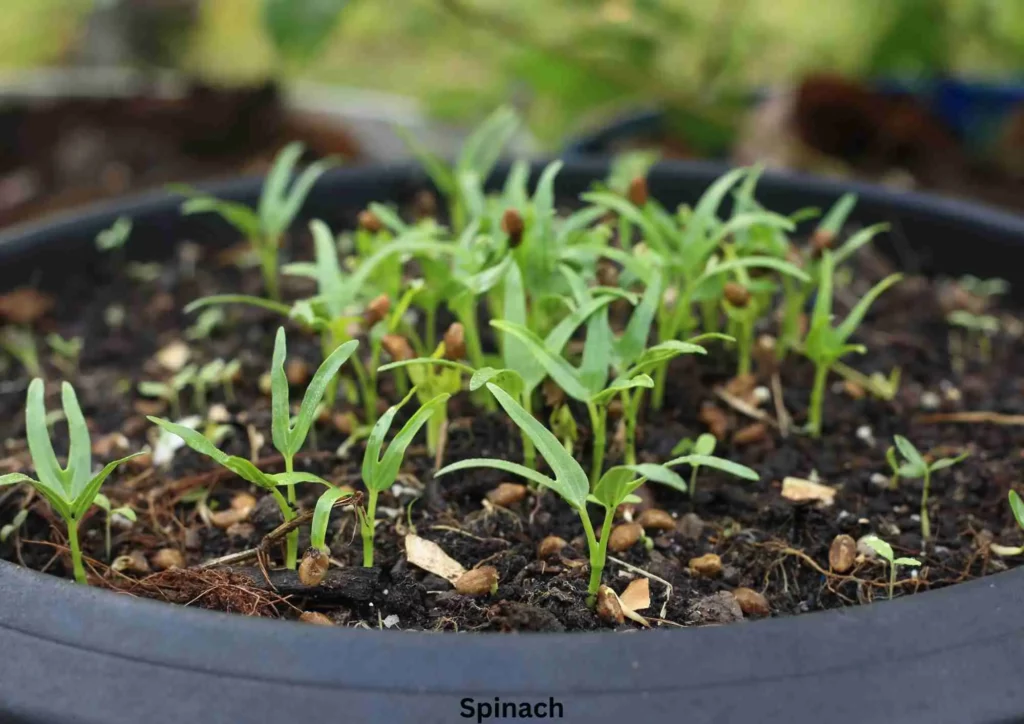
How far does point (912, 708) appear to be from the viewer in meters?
0.50

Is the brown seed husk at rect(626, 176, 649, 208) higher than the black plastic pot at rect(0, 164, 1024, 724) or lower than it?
higher

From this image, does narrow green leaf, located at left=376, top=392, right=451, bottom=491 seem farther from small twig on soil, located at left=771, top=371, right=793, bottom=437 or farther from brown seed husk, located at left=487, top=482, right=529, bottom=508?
small twig on soil, located at left=771, top=371, right=793, bottom=437

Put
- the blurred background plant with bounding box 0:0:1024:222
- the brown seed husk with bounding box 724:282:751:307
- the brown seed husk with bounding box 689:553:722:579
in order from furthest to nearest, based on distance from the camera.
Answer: the blurred background plant with bounding box 0:0:1024:222 < the brown seed husk with bounding box 724:282:751:307 < the brown seed husk with bounding box 689:553:722:579

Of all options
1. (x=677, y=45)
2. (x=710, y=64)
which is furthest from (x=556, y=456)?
(x=677, y=45)

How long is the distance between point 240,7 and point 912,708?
282 cm

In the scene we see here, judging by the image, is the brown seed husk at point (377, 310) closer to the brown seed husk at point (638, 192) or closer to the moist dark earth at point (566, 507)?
the moist dark earth at point (566, 507)

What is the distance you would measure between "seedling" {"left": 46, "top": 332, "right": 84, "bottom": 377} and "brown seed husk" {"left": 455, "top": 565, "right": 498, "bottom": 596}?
581mm

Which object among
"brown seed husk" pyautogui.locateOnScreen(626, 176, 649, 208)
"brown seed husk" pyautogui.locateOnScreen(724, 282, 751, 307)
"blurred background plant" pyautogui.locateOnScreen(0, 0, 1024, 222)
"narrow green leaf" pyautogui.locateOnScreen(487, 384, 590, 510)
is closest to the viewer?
"narrow green leaf" pyautogui.locateOnScreen(487, 384, 590, 510)

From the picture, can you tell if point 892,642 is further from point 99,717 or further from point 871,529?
point 99,717

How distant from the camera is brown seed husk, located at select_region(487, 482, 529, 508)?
0.80 metres

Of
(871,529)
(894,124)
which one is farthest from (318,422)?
(894,124)

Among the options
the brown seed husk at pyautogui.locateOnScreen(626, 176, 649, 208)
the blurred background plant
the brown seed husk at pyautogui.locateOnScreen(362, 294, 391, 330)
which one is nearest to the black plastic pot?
the brown seed husk at pyautogui.locateOnScreen(362, 294, 391, 330)

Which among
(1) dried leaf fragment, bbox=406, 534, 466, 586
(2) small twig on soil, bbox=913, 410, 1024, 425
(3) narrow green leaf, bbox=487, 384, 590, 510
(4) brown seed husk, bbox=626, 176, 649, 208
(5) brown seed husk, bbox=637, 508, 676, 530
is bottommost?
(1) dried leaf fragment, bbox=406, 534, 466, 586

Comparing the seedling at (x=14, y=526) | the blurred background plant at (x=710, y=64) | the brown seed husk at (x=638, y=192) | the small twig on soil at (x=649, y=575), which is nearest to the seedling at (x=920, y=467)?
the small twig on soil at (x=649, y=575)
